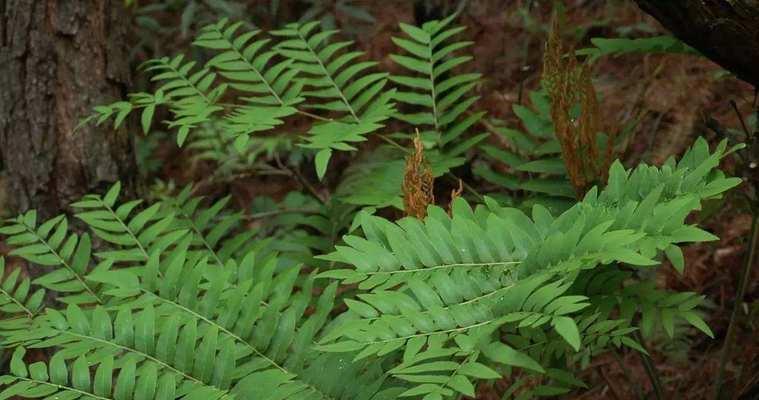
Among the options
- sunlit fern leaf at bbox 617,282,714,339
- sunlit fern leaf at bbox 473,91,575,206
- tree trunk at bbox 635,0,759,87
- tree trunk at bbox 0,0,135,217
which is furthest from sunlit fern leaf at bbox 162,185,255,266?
tree trunk at bbox 635,0,759,87

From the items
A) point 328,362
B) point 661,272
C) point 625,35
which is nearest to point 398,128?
point 625,35

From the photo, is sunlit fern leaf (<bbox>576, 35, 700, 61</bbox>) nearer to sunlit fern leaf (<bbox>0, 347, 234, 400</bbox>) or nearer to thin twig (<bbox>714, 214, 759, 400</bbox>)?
thin twig (<bbox>714, 214, 759, 400</bbox>)

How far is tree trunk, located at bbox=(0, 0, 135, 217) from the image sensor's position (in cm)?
279

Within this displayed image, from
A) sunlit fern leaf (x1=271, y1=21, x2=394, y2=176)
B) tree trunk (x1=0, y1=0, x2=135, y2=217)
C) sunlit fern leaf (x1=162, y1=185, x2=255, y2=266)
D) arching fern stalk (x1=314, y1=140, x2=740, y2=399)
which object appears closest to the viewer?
arching fern stalk (x1=314, y1=140, x2=740, y2=399)

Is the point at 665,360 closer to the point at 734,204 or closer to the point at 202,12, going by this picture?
the point at 734,204

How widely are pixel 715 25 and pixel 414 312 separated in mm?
908

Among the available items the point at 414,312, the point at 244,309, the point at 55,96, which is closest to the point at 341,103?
the point at 244,309

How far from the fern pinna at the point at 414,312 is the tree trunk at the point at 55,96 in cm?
75

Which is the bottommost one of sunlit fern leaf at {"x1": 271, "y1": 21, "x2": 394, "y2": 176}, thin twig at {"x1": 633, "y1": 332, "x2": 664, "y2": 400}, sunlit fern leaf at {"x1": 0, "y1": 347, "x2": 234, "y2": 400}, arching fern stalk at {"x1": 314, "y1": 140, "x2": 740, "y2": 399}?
thin twig at {"x1": 633, "y1": 332, "x2": 664, "y2": 400}

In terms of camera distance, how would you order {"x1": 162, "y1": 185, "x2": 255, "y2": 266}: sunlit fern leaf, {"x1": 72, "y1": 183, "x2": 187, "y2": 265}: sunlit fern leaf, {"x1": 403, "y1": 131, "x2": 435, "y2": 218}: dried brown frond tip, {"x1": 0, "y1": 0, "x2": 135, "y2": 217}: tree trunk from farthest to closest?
{"x1": 0, "y1": 0, "x2": 135, "y2": 217}: tree trunk < {"x1": 162, "y1": 185, "x2": 255, "y2": 266}: sunlit fern leaf < {"x1": 72, "y1": 183, "x2": 187, "y2": 265}: sunlit fern leaf < {"x1": 403, "y1": 131, "x2": 435, "y2": 218}: dried brown frond tip

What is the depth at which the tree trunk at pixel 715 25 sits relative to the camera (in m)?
1.91

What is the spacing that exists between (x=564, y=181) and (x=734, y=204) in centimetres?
41

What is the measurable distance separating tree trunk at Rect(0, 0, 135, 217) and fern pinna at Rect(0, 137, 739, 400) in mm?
753

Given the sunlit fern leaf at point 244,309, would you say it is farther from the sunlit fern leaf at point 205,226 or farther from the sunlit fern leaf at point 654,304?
the sunlit fern leaf at point 654,304
